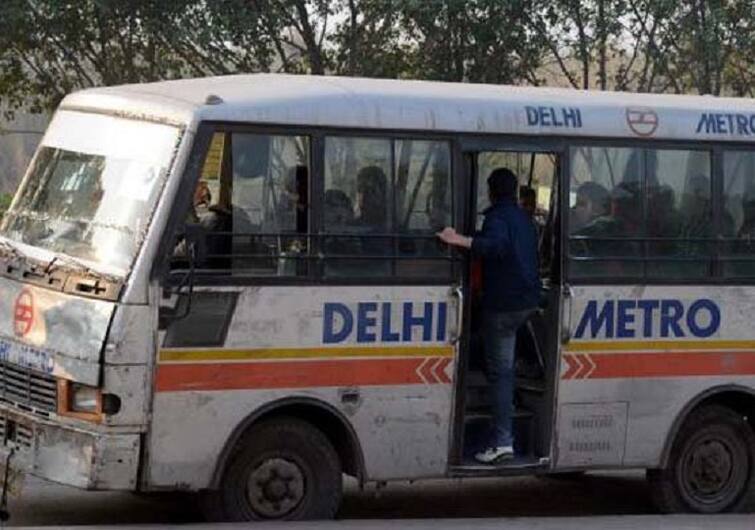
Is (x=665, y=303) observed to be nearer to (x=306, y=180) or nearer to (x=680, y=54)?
(x=306, y=180)

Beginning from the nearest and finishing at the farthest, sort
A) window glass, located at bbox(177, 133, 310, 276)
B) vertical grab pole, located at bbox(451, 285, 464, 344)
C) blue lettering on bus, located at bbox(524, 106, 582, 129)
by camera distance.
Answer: window glass, located at bbox(177, 133, 310, 276) < vertical grab pole, located at bbox(451, 285, 464, 344) < blue lettering on bus, located at bbox(524, 106, 582, 129)

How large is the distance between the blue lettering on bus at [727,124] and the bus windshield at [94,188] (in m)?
3.48

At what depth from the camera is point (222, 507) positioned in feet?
32.3

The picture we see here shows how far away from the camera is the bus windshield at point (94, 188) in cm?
957

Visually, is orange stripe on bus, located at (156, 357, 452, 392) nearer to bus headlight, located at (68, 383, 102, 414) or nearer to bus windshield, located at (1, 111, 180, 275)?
bus headlight, located at (68, 383, 102, 414)

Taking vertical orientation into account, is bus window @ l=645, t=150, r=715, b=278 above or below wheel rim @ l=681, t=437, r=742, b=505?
above

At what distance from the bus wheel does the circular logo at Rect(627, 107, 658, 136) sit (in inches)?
70.2

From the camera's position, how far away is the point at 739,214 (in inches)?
452

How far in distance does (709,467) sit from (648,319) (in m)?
1.21

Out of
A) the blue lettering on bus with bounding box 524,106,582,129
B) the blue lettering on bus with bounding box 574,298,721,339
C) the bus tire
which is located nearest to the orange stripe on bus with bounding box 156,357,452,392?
the bus tire

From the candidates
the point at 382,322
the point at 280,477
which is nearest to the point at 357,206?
the point at 382,322

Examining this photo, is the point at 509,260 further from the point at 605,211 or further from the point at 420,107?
the point at 420,107

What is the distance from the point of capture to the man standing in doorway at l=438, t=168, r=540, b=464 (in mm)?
10477

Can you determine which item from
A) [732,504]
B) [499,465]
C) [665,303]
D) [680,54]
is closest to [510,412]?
[499,465]
